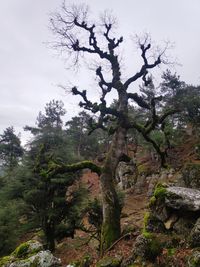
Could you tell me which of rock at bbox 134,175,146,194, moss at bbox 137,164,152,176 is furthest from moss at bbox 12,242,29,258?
moss at bbox 137,164,152,176

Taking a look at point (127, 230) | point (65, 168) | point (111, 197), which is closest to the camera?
point (111, 197)

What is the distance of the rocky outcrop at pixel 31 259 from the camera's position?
28.4 ft

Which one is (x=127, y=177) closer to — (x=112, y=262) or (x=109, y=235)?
(x=109, y=235)

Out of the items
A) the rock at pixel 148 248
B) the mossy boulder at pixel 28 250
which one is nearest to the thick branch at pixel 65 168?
the mossy boulder at pixel 28 250

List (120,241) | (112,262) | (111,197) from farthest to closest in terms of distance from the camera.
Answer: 1. (111,197)
2. (120,241)
3. (112,262)

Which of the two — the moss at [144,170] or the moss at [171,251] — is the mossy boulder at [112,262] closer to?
the moss at [171,251]

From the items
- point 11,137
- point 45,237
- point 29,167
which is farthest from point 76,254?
point 11,137

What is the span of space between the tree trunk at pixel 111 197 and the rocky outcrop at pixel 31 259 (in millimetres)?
3391

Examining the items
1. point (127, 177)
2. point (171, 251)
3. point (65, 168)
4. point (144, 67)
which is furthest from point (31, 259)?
point (127, 177)

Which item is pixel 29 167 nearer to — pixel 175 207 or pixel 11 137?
pixel 175 207

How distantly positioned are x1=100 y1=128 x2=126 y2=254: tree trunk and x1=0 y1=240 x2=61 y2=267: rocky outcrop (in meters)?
3.39

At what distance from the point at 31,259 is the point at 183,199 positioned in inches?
207

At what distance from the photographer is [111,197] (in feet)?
42.9

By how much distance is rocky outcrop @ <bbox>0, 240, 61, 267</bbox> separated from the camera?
8.66 meters
